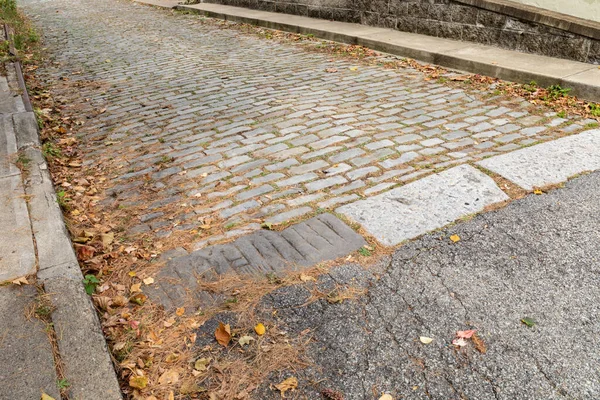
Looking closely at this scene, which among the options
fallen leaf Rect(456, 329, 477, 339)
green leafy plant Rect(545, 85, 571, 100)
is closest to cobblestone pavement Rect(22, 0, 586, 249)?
green leafy plant Rect(545, 85, 571, 100)

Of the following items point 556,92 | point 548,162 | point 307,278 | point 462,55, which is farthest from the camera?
point 462,55

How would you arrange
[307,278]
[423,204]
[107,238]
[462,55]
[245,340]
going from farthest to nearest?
1. [462,55]
2. [423,204]
3. [107,238]
4. [307,278]
5. [245,340]

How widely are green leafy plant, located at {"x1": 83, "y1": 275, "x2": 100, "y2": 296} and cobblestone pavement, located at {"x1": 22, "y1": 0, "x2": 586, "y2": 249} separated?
0.58m

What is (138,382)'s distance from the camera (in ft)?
7.57

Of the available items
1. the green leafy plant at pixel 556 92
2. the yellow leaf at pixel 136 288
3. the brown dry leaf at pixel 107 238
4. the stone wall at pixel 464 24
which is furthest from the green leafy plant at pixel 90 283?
the stone wall at pixel 464 24

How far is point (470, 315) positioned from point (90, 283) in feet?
7.15

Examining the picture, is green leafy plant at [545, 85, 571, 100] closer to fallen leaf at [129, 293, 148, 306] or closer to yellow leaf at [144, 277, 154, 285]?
yellow leaf at [144, 277, 154, 285]

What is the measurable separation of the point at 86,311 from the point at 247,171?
2.07 meters

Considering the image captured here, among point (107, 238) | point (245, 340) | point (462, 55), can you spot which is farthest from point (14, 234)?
point (462, 55)

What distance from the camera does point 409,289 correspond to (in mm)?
2828

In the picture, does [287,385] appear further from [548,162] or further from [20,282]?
[548,162]

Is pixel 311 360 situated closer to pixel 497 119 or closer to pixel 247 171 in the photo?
pixel 247 171

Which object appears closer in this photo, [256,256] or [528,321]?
[528,321]

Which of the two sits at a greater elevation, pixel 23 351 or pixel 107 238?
pixel 23 351
